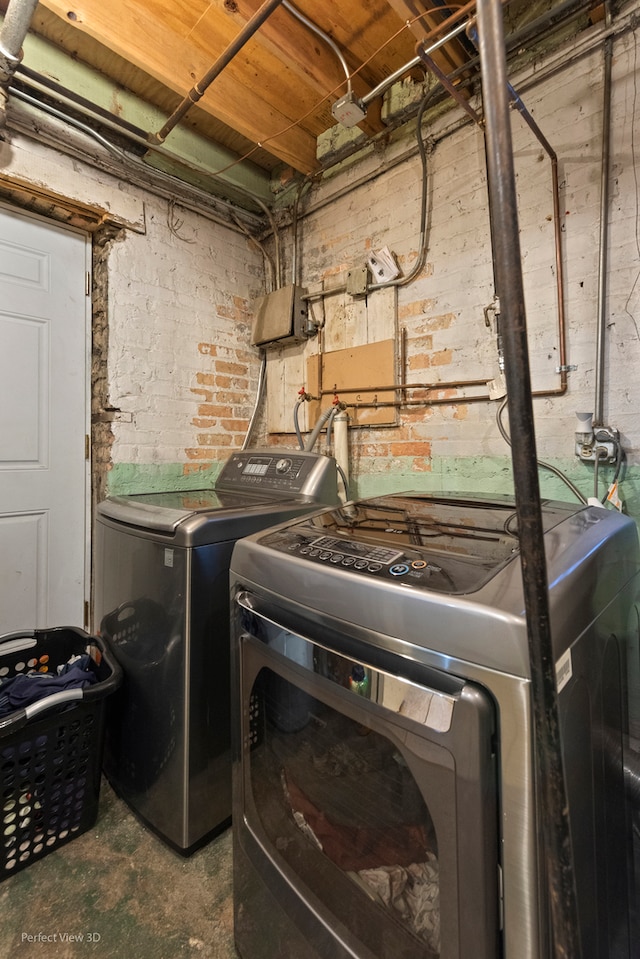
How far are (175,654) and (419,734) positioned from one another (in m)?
0.80

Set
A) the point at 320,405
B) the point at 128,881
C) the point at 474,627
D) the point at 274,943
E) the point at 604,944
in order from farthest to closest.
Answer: the point at 320,405 < the point at 128,881 < the point at 274,943 < the point at 604,944 < the point at 474,627

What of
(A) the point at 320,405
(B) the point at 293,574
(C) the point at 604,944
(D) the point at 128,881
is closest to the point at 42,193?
(A) the point at 320,405

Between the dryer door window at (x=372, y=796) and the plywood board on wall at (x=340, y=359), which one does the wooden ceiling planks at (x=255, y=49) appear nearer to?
the plywood board on wall at (x=340, y=359)

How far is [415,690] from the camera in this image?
59 cm

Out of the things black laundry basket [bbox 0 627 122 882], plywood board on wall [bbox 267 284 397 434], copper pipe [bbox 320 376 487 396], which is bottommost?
black laundry basket [bbox 0 627 122 882]

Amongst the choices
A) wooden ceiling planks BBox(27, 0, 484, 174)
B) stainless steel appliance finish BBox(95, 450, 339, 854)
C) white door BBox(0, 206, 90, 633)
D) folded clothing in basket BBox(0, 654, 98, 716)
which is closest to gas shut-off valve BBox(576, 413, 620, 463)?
stainless steel appliance finish BBox(95, 450, 339, 854)

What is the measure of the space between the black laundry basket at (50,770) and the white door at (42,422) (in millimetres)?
790

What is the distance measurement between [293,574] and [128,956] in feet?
3.35

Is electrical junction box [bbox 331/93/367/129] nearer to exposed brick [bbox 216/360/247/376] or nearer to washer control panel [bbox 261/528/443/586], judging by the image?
exposed brick [bbox 216/360/247/376]

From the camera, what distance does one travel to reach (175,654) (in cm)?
116

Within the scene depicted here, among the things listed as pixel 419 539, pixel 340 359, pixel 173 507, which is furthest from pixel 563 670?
pixel 340 359

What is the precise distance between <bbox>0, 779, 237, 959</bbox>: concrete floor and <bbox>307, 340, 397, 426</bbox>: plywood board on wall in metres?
1.69

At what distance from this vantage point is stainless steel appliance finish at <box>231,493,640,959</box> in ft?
1.75

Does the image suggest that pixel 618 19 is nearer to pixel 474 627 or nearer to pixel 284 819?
pixel 474 627
